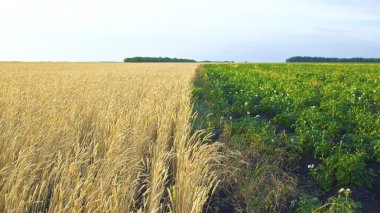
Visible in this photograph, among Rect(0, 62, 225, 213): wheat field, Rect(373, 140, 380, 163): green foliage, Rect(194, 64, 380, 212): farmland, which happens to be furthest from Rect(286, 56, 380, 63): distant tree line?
Rect(0, 62, 225, 213): wheat field

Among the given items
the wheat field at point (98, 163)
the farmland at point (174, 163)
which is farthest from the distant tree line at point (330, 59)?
the wheat field at point (98, 163)

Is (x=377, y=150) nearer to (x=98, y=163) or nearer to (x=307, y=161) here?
(x=307, y=161)

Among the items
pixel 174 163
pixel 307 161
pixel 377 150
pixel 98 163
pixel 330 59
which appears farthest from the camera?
pixel 330 59

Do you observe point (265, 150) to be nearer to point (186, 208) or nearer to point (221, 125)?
point (221, 125)

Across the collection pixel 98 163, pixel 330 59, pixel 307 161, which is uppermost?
pixel 98 163

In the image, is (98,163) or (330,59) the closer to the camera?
(98,163)

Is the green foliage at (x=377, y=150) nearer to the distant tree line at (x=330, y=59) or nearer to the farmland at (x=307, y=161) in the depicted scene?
the farmland at (x=307, y=161)

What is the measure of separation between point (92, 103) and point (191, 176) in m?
4.20

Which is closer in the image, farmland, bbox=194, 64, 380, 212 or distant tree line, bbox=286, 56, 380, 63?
farmland, bbox=194, 64, 380, 212

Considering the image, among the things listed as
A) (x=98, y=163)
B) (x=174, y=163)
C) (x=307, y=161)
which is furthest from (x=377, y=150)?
(x=98, y=163)

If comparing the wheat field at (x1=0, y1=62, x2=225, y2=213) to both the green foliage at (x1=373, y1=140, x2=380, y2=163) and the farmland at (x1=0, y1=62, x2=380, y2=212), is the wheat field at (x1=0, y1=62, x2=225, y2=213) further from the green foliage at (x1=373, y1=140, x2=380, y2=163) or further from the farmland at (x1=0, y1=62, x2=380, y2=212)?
the green foliage at (x1=373, y1=140, x2=380, y2=163)

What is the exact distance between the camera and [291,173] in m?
5.48

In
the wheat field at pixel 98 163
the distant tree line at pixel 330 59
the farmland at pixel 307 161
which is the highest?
the wheat field at pixel 98 163

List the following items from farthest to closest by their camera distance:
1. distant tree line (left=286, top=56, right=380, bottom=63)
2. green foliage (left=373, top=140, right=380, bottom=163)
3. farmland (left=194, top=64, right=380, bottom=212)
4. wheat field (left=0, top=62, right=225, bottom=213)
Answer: distant tree line (left=286, top=56, right=380, bottom=63) → green foliage (left=373, top=140, right=380, bottom=163) → farmland (left=194, top=64, right=380, bottom=212) → wheat field (left=0, top=62, right=225, bottom=213)
